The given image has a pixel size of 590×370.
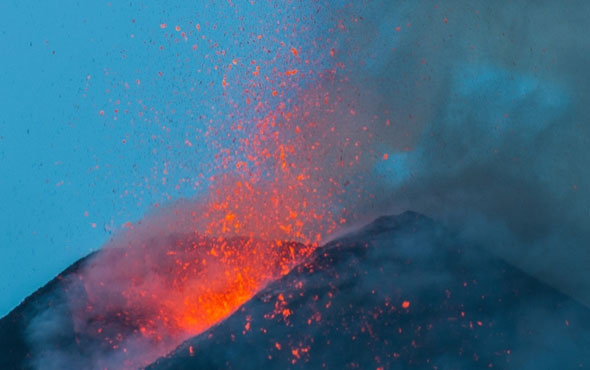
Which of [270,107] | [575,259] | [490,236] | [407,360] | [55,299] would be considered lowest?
[407,360]

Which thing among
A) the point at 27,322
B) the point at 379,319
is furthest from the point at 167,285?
the point at 379,319

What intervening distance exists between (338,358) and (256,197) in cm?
184

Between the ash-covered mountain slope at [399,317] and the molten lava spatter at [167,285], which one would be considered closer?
the ash-covered mountain slope at [399,317]

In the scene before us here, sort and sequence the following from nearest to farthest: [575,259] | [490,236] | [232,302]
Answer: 1. [232,302]
2. [490,236]
3. [575,259]

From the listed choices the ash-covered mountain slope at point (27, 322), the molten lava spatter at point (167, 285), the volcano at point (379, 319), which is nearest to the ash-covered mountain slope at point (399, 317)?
the volcano at point (379, 319)

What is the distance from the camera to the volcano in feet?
12.0

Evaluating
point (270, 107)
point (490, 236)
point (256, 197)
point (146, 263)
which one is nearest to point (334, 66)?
point (270, 107)

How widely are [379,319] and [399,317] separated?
14 cm

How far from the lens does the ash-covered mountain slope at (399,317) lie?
365cm

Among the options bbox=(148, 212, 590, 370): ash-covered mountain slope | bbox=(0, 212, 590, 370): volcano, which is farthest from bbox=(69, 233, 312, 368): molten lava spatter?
bbox=(148, 212, 590, 370): ash-covered mountain slope

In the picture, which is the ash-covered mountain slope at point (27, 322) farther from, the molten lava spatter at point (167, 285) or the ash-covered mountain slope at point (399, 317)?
the ash-covered mountain slope at point (399, 317)

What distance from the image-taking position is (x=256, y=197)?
5125mm

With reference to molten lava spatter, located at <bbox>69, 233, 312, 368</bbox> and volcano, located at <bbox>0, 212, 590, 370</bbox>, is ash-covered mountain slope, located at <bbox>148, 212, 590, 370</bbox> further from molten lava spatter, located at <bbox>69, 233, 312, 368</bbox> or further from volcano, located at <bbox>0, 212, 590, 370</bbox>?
molten lava spatter, located at <bbox>69, 233, 312, 368</bbox>

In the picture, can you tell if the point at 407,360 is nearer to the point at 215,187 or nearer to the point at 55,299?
the point at 215,187
